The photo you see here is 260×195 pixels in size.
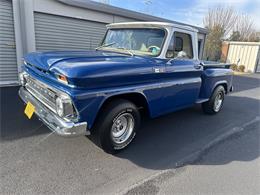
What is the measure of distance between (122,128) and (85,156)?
73 cm

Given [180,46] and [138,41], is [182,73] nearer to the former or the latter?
[180,46]

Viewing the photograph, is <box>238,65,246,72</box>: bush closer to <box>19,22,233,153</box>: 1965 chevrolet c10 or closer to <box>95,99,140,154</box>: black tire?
<box>19,22,233,153</box>: 1965 chevrolet c10

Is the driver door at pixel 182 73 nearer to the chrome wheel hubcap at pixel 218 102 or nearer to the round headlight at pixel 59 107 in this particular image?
the chrome wheel hubcap at pixel 218 102

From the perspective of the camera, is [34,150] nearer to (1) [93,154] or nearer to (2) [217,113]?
(1) [93,154]

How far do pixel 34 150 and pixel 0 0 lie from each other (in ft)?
18.8

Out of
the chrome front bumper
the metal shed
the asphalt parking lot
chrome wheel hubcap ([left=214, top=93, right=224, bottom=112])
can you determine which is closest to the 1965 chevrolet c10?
the chrome front bumper

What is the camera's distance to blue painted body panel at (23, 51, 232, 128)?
2.54m

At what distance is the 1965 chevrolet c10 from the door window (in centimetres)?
2

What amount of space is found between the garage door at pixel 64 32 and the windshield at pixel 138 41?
4106 millimetres

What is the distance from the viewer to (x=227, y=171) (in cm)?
306

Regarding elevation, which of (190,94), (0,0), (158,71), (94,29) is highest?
(0,0)

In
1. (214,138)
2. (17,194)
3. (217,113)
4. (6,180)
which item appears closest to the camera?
(17,194)

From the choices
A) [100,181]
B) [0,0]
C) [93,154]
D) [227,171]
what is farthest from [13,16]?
[227,171]

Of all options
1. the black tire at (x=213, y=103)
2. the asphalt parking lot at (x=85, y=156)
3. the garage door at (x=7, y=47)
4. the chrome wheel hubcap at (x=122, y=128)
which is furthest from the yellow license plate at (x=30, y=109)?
the garage door at (x=7, y=47)
